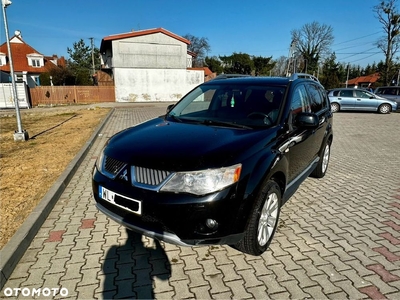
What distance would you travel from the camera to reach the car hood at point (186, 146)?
2.23 meters

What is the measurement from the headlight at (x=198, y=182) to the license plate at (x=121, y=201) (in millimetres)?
306

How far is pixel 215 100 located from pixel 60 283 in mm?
2857

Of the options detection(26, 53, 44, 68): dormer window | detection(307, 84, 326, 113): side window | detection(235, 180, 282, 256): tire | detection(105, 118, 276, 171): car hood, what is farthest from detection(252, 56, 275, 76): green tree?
detection(235, 180, 282, 256): tire

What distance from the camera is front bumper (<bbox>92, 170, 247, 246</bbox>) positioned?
214 centimetres

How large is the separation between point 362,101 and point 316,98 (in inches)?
614

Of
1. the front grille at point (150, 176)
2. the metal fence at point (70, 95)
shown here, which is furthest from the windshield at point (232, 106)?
the metal fence at point (70, 95)

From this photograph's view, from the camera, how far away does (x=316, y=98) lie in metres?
4.48

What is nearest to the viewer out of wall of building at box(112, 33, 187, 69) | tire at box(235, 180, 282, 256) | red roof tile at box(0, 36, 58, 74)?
tire at box(235, 180, 282, 256)

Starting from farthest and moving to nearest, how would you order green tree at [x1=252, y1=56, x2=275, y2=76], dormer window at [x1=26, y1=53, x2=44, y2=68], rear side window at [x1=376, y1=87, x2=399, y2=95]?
green tree at [x1=252, y1=56, x2=275, y2=76], dormer window at [x1=26, y1=53, x2=44, y2=68], rear side window at [x1=376, y1=87, x2=399, y2=95]

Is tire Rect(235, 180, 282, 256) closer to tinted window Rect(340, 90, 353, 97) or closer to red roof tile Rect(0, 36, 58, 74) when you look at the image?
tinted window Rect(340, 90, 353, 97)

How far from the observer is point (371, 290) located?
2.29m

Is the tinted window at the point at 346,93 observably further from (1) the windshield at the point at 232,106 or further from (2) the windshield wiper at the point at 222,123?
(2) the windshield wiper at the point at 222,123

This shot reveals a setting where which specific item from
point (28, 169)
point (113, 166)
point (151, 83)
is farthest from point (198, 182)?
point (151, 83)

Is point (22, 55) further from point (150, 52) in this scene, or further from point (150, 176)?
point (150, 176)
